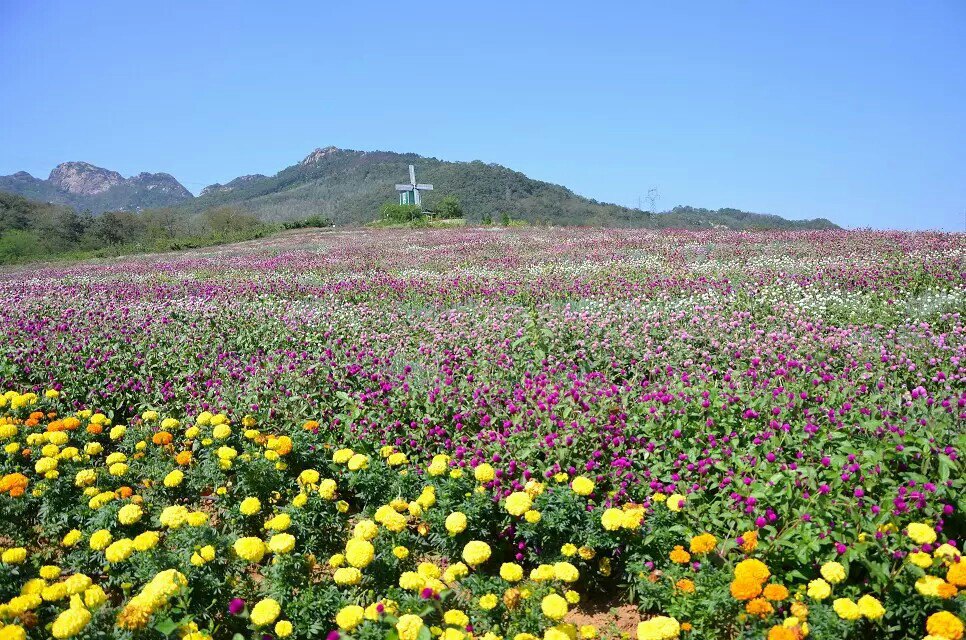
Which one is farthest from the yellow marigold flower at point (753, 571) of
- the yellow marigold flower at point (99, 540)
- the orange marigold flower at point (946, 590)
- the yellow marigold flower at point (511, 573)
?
the yellow marigold flower at point (99, 540)

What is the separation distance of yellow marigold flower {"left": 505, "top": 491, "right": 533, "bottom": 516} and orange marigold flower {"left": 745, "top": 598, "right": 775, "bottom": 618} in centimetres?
130

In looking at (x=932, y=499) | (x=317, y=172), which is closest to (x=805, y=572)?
(x=932, y=499)

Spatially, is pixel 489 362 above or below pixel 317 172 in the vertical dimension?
below

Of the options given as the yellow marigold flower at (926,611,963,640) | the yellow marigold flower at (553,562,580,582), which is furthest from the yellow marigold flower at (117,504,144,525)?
the yellow marigold flower at (926,611,963,640)

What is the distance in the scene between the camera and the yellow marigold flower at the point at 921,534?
9.27 ft

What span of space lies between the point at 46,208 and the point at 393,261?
5329 cm

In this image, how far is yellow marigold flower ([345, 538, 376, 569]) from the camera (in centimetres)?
309

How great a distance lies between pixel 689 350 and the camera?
259 inches

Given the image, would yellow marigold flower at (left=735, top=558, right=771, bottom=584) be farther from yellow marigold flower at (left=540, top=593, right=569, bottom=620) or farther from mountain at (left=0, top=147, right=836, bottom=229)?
mountain at (left=0, top=147, right=836, bottom=229)

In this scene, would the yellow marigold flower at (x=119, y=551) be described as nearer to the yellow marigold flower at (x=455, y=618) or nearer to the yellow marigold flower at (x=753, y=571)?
the yellow marigold flower at (x=455, y=618)

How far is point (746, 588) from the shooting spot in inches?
104

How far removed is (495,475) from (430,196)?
7552cm

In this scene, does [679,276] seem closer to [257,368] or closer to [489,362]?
[489,362]

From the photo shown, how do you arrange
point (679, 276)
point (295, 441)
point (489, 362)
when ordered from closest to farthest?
point (295, 441) < point (489, 362) < point (679, 276)
